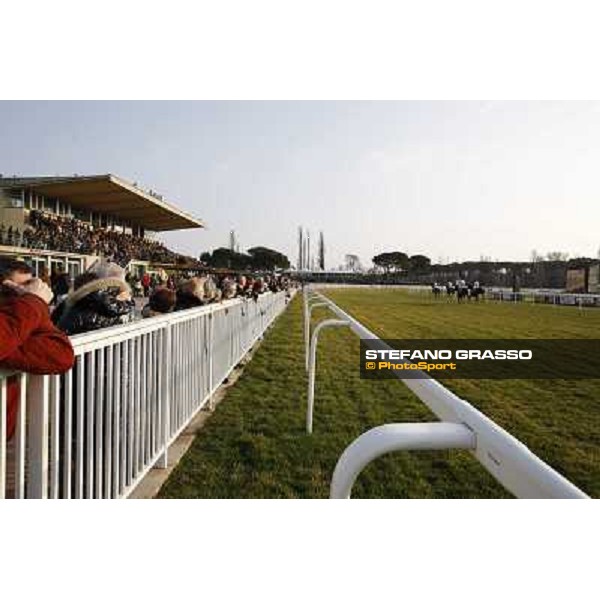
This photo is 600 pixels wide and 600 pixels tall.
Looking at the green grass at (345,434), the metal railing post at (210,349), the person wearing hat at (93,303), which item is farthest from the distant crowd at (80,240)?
the person wearing hat at (93,303)

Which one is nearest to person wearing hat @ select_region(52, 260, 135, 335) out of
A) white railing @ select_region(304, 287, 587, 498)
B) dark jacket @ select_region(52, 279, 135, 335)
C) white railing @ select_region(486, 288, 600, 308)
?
dark jacket @ select_region(52, 279, 135, 335)

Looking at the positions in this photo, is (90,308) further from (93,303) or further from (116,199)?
(116,199)

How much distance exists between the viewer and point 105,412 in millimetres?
1584

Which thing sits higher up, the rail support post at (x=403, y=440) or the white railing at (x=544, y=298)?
the rail support post at (x=403, y=440)

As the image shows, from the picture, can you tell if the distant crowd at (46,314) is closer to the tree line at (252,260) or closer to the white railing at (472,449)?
the white railing at (472,449)

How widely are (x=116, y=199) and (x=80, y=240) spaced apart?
1.86ft

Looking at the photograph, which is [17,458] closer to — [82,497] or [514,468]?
[82,497]

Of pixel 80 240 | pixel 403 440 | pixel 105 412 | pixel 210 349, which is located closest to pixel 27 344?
pixel 105 412

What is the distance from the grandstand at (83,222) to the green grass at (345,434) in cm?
133

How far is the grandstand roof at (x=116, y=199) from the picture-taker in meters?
4.32

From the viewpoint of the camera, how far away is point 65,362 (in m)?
1.17
